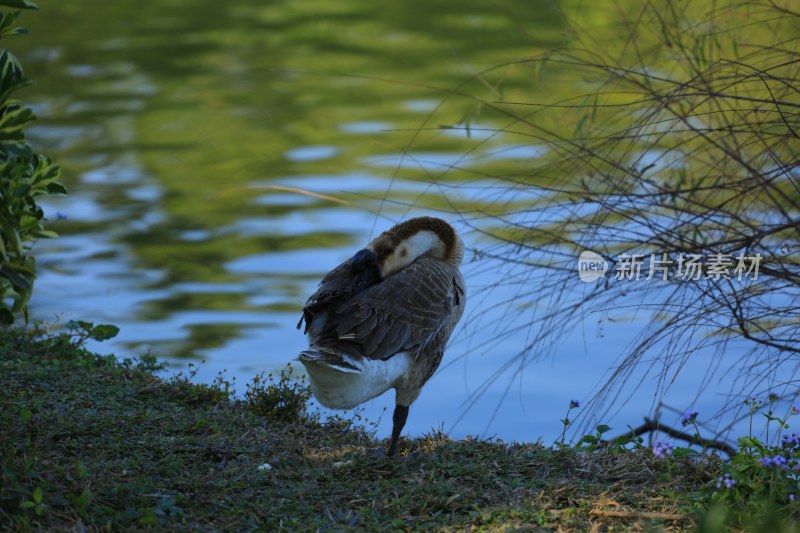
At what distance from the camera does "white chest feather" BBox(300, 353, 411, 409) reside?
484 cm

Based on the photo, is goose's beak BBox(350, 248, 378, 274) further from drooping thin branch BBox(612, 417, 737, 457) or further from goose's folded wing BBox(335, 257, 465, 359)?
drooping thin branch BBox(612, 417, 737, 457)

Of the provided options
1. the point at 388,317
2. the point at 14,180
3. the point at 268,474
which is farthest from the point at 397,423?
the point at 14,180

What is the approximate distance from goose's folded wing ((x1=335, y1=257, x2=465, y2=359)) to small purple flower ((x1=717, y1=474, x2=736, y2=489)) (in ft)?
5.33

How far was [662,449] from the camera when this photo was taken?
5.05 metres

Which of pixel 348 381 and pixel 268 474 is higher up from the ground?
pixel 348 381

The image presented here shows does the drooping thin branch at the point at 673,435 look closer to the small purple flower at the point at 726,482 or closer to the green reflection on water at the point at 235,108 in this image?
the small purple flower at the point at 726,482

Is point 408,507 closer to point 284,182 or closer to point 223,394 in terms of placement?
point 223,394

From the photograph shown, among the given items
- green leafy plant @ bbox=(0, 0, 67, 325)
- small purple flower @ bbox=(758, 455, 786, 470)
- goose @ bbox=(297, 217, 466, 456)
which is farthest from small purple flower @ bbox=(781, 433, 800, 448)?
green leafy plant @ bbox=(0, 0, 67, 325)

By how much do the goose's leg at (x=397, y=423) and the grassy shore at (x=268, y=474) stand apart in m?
0.13

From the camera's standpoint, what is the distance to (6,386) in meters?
5.81

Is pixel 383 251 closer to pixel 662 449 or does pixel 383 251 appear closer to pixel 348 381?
pixel 348 381

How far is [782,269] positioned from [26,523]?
3782 millimetres

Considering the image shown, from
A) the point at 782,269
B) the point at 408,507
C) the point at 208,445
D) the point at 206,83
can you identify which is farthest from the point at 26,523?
the point at 206,83

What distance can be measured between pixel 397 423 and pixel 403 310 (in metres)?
0.64
